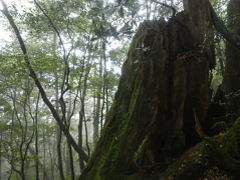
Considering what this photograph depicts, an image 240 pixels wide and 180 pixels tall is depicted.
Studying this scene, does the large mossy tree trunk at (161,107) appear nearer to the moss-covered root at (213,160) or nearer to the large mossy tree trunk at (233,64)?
the large mossy tree trunk at (233,64)

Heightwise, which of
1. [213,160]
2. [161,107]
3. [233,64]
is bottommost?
[213,160]

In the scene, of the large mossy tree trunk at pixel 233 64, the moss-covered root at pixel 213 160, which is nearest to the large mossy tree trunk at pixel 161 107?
A: the large mossy tree trunk at pixel 233 64

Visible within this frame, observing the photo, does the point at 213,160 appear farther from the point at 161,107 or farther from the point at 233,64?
the point at 233,64

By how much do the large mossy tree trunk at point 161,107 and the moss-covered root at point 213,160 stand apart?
2.72 feet

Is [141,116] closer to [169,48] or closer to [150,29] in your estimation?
[169,48]

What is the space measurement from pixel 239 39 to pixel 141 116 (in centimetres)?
262

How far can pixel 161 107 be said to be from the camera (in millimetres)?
4180

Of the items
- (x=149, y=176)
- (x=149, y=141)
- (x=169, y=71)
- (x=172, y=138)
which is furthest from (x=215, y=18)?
(x=149, y=176)

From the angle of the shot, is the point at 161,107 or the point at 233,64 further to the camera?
the point at 233,64

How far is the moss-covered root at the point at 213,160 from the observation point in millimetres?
2369

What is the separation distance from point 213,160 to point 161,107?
1806 mm

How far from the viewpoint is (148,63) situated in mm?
4398

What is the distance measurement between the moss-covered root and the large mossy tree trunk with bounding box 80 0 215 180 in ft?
2.72

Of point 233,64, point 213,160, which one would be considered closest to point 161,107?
point 213,160
